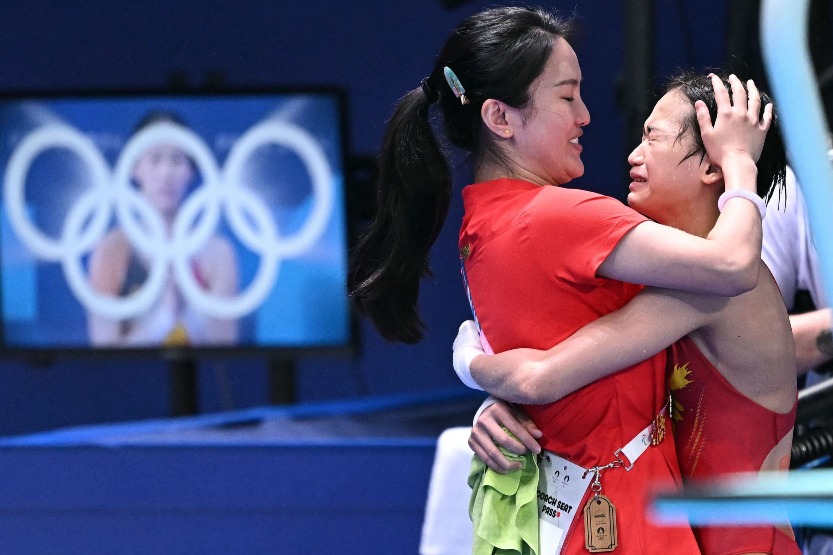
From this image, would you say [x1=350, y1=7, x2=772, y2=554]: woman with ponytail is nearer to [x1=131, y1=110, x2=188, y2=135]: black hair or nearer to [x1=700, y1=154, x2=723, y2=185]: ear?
[x1=700, y1=154, x2=723, y2=185]: ear

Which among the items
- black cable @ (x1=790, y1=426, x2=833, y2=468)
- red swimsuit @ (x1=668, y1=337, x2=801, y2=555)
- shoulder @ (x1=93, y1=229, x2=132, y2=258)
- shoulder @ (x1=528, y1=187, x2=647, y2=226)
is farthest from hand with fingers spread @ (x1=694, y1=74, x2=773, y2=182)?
shoulder @ (x1=93, y1=229, x2=132, y2=258)

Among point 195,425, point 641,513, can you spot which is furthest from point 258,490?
point 641,513

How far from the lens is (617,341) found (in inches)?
51.6

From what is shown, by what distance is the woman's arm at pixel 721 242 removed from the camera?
125 centimetres

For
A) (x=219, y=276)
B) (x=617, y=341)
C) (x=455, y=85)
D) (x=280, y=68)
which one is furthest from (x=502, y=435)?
(x=280, y=68)

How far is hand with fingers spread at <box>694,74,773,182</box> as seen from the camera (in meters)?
1.32

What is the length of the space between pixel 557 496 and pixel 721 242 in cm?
39

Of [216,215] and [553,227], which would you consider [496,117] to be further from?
[216,215]

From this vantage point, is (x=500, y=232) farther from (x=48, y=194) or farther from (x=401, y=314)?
(x=48, y=194)

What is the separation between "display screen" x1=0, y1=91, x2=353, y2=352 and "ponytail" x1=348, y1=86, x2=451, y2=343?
2.13 metres

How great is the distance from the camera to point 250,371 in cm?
458

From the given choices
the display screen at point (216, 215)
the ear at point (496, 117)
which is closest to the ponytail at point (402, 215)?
the ear at point (496, 117)

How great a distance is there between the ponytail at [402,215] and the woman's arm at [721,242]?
36 centimetres

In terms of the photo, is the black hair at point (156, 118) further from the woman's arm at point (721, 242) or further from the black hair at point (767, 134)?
the woman's arm at point (721, 242)
